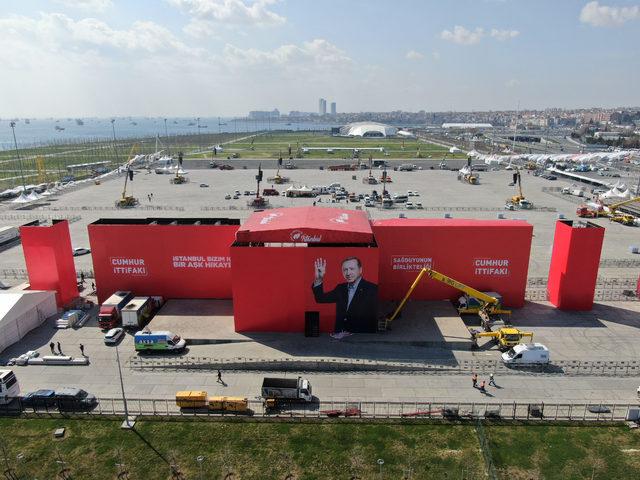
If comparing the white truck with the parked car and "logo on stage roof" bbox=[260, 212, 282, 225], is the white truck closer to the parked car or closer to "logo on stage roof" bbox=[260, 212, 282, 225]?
the parked car

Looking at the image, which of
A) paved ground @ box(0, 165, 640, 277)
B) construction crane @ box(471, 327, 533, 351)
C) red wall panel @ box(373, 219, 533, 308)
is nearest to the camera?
construction crane @ box(471, 327, 533, 351)

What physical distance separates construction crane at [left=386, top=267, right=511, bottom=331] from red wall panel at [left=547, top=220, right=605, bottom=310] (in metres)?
4.99

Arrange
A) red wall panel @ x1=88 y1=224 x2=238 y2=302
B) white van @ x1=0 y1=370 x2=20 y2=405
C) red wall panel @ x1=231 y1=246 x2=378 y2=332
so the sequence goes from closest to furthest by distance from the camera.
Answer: white van @ x1=0 y1=370 x2=20 y2=405 < red wall panel @ x1=231 y1=246 x2=378 y2=332 < red wall panel @ x1=88 y1=224 x2=238 y2=302

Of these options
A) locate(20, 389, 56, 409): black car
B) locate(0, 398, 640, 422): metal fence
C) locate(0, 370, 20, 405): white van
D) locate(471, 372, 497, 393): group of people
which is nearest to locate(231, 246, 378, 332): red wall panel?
locate(0, 398, 640, 422): metal fence

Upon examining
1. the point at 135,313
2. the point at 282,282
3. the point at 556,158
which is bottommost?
the point at 135,313

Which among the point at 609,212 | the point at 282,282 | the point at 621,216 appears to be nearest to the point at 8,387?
the point at 282,282

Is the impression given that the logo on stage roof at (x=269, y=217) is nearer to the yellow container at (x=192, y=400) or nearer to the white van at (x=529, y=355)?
the yellow container at (x=192, y=400)

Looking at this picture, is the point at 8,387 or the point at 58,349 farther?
the point at 58,349

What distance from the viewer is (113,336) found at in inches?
1141

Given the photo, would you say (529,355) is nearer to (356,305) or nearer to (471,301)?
(471,301)

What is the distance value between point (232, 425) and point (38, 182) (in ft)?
315

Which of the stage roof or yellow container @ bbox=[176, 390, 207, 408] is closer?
yellow container @ bbox=[176, 390, 207, 408]

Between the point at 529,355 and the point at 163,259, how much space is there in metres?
25.2

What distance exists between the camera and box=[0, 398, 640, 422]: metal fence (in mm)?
21953
